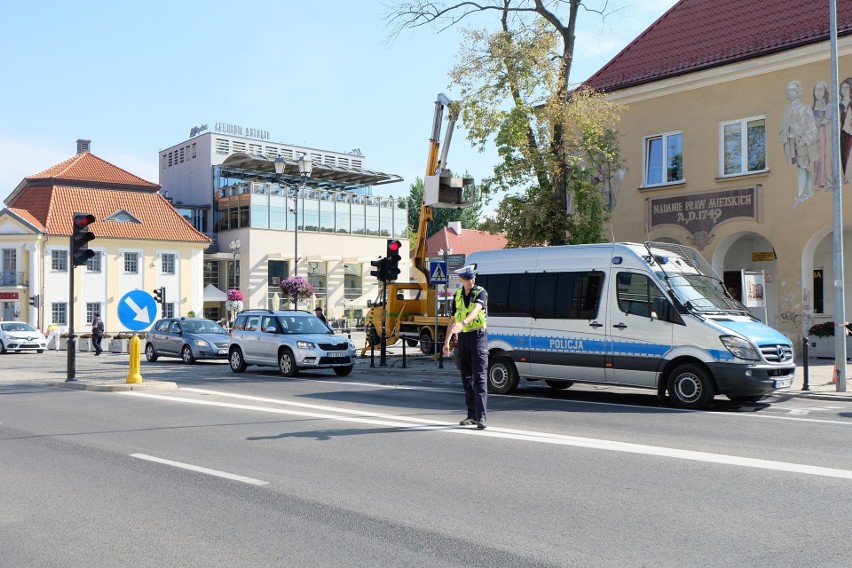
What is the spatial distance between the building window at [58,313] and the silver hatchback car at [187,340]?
94.7 ft

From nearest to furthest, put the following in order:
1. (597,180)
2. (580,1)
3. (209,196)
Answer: (580,1)
(597,180)
(209,196)

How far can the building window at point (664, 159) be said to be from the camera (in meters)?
23.4

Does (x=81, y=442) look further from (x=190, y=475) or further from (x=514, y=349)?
(x=514, y=349)

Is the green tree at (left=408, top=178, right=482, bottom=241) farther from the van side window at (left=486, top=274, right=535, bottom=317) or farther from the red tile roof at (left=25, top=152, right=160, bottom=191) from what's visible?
the van side window at (left=486, top=274, right=535, bottom=317)

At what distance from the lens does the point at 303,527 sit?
5.62 metres

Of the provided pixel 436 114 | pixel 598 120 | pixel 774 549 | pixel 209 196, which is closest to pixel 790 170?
pixel 598 120

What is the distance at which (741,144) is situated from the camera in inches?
867

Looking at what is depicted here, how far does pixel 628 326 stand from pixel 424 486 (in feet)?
23.5

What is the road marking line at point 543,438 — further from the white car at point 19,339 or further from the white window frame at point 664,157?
the white car at point 19,339

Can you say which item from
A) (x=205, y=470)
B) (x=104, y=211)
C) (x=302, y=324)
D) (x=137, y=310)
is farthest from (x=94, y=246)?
(x=205, y=470)

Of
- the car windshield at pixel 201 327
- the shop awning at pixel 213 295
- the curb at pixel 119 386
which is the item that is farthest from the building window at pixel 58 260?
the curb at pixel 119 386

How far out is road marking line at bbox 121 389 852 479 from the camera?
24.7 feet

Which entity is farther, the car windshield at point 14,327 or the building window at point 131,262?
the building window at point 131,262

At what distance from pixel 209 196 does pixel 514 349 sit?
2305 inches
